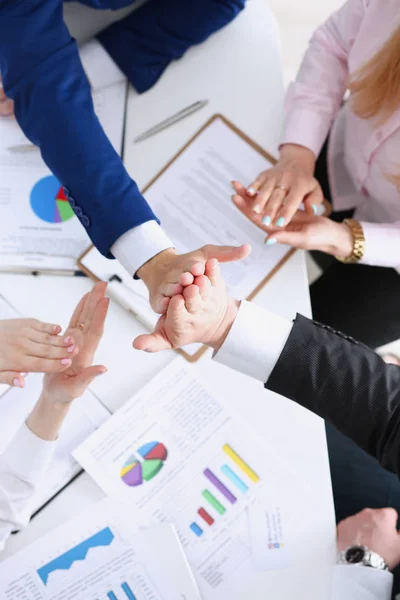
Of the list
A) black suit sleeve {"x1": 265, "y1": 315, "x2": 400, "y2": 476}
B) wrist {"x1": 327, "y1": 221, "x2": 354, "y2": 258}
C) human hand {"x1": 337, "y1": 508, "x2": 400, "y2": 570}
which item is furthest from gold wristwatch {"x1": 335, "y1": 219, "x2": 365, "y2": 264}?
human hand {"x1": 337, "y1": 508, "x2": 400, "y2": 570}

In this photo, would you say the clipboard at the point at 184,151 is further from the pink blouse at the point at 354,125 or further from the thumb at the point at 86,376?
the thumb at the point at 86,376

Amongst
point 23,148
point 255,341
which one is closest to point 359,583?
point 255,341

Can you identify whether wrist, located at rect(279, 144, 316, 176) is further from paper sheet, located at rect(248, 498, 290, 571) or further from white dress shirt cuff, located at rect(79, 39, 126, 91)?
paper sheet, located at rect(248, 498, 290, 571)

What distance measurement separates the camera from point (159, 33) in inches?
38.9

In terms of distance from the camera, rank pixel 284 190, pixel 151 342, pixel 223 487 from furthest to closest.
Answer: pixel 284 190, pixel 223 487, pixel 151 342

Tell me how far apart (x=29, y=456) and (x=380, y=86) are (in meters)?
0.78

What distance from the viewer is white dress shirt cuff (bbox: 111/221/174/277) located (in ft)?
2.61

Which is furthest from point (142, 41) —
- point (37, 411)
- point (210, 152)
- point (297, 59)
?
point (297, 59)

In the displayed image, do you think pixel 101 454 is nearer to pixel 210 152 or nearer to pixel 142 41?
pixel 210 152

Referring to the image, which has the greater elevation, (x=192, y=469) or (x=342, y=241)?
(x=342, y=241)

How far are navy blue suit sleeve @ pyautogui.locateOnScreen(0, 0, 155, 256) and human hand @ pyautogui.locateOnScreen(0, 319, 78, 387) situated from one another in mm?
154

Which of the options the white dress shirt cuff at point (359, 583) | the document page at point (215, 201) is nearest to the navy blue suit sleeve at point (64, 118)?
the document page at point (215, 201)

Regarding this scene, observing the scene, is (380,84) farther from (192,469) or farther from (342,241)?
(192,469)

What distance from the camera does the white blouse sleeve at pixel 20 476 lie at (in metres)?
0.75
